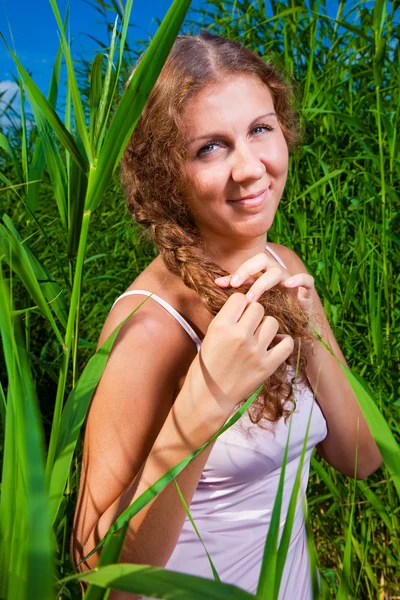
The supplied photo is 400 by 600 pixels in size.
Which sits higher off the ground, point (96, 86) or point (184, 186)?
point (96, 86)

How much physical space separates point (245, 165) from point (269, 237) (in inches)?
31.3

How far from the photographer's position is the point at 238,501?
120 cm

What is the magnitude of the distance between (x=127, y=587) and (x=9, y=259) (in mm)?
362

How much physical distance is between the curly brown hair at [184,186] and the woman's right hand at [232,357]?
0.21m

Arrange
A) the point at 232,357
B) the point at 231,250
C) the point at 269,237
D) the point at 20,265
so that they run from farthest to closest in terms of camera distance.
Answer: the point at 269,237 < the point at 231,250 < the point at 232,357 < the point at 20,265

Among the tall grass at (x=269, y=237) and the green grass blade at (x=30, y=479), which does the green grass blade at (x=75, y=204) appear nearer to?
the tall grass at (x=269, y=237)

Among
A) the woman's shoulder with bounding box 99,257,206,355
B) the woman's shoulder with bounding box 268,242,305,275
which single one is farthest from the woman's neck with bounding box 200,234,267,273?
the woman's shoulder with bounding box 268,242,305,275

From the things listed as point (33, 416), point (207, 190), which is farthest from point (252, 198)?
point (33, 416)

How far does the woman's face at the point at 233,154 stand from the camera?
1102mm

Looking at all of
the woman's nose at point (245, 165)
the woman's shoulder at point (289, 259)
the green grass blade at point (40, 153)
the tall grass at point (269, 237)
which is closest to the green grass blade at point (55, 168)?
the tall grass at point (269, 237)

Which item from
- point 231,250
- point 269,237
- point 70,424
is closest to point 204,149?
point 231,250

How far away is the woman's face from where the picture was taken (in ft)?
3.61

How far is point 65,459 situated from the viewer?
0.61 m

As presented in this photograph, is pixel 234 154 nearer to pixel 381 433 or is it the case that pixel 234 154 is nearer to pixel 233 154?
pixel 233 154
